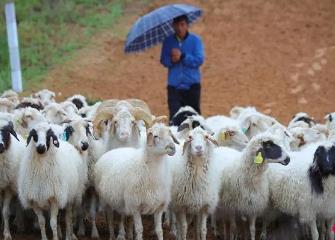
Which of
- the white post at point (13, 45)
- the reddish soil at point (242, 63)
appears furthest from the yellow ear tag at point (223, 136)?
the white post at point (13, 45)

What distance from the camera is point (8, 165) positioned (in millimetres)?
12156

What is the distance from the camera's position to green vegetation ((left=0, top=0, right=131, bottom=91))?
25.2m

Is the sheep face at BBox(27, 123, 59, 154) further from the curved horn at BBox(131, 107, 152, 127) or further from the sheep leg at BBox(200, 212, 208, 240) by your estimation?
the sheep leg at BBox(200, 212, 208, 240)

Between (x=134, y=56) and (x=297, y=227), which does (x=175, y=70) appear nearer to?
(x=297, y=227)

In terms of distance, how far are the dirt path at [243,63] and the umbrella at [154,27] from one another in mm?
6176

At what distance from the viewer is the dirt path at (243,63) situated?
23531mm

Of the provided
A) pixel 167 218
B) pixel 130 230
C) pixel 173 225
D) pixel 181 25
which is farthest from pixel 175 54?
pixel 130 230

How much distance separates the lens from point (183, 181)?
1155 centimetres

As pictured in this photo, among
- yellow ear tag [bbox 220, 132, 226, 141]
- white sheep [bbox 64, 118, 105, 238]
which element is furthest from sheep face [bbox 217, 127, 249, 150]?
white sheep [bbox 64, 118, 105, 238]

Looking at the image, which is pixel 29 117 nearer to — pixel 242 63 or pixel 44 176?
pixel 44 176

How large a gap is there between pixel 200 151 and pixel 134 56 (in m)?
15.4

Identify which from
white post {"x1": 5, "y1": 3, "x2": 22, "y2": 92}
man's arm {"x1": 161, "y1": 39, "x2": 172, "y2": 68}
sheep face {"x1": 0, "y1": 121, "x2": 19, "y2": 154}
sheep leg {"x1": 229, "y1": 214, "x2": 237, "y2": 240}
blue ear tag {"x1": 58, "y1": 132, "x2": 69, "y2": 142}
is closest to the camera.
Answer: sheep face {"x1": 0, "y1": 121, "x2": 19, "y2": 154}

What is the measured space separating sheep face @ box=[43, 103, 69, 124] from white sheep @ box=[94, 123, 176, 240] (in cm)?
280

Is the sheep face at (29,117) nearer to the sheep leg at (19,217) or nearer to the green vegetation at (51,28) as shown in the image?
the sheep leg at (19,217)
